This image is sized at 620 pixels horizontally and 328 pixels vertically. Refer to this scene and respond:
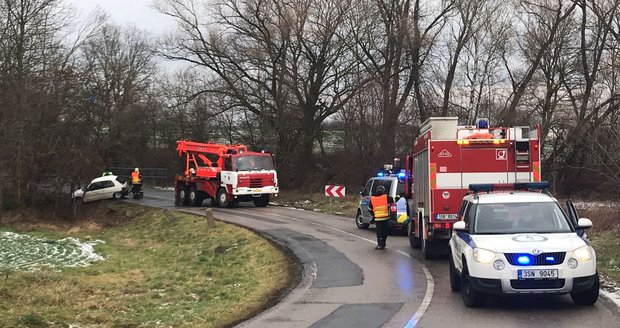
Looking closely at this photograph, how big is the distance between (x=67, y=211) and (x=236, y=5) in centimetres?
1921

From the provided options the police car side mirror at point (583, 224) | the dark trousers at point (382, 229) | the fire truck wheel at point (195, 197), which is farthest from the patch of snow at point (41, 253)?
the police car side mirror at point (583, 224)

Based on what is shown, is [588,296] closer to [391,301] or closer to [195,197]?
[391,301]

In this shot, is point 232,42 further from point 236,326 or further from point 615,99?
point 236,326

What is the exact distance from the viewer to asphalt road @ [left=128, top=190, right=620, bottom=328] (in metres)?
8.50

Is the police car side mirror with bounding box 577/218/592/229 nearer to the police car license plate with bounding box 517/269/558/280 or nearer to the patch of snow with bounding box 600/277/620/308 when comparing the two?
the police car license plate with bounding box 517/269/558/280

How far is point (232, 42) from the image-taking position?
4506 cm

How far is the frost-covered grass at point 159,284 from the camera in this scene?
10.5 metres

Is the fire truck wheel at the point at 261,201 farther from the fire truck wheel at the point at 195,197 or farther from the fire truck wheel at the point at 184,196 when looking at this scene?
the fire truck wheel at the point at 184,196

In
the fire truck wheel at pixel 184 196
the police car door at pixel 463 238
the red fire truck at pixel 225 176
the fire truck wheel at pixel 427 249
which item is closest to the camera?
the police car door at pixel 463 238

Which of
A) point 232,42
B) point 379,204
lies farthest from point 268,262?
point 232,42

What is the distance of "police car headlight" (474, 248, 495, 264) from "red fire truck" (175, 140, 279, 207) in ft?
81.0

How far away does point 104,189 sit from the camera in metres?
38.7

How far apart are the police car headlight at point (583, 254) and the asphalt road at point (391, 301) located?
0.78m

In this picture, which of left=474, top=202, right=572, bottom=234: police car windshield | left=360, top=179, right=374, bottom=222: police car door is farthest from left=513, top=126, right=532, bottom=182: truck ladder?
left=360, top=179, right=374, bottom=222: police car door
